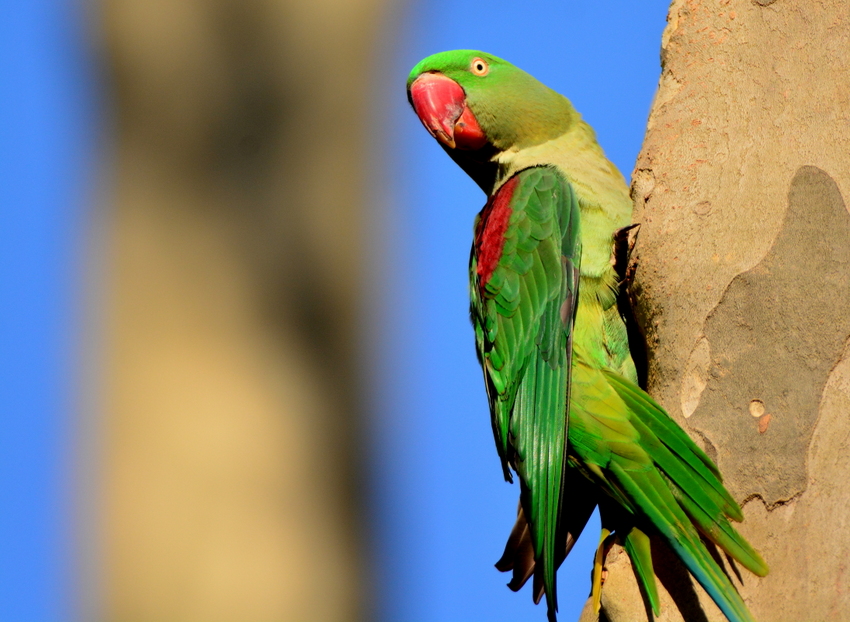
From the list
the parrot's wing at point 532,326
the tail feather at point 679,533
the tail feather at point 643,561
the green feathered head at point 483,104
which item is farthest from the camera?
the green feathered head at point 483,104

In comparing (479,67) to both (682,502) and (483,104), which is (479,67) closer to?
(483,104)

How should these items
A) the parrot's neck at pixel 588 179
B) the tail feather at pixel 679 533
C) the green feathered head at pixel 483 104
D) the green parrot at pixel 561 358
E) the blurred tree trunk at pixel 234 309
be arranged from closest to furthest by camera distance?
the blurred tree trunk at pixel 234 309
the tail feather at pixel 679 533
the green parrot at pixel 561 358
the parrot's neck at pixel 588 179
the green feathered head at pixel 483 104

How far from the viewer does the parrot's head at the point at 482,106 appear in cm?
343

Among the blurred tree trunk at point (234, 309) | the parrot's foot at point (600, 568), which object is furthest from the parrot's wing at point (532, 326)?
the blurred tree trunk at point (234, 309)

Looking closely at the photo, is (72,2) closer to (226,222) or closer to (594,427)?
(226,222)

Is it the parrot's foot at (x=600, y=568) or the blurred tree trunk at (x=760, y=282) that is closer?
the blurred tree trunk at (x=760, y=282)

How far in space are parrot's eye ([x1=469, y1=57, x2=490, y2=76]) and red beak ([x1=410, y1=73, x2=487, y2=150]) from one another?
0.32 feet

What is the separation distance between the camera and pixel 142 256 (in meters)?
1.23

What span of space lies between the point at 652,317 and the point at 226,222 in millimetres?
1548

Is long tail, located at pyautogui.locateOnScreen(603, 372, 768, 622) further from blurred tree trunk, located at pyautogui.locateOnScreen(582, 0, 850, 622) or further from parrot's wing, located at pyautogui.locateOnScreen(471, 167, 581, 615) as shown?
parrot's wing, located at pyautogui.locateOnScreen(471, 167, 581, 615)

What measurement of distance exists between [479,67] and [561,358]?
54.8 inches

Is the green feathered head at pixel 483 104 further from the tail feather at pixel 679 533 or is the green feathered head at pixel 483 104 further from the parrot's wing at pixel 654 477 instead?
the tail feather at pixel 679 533

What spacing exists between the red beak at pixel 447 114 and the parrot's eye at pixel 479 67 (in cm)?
10

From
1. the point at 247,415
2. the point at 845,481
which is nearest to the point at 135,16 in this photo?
the point at 247,415
